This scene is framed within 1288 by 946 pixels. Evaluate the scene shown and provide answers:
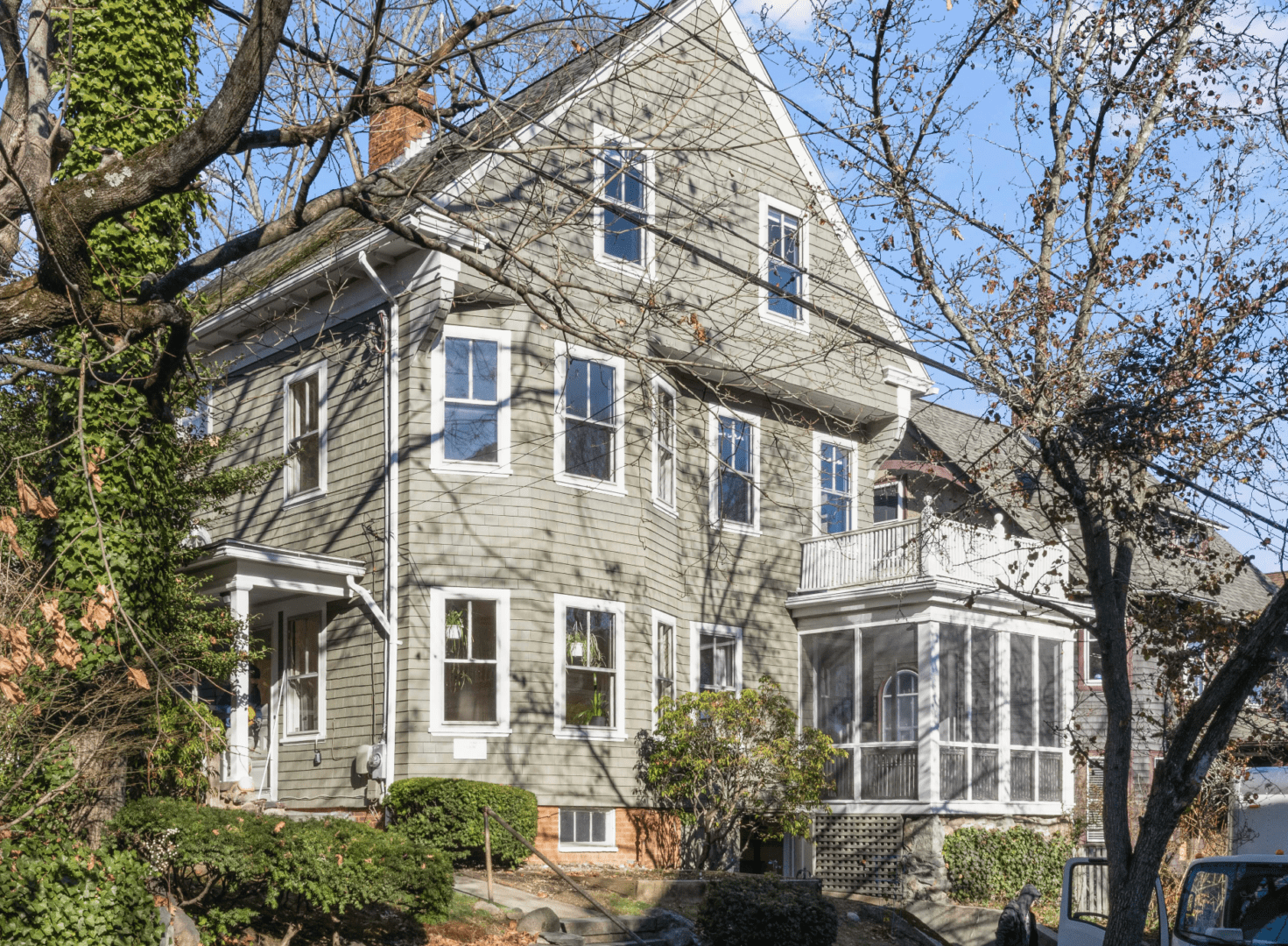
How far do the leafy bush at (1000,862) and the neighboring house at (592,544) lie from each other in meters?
0.33

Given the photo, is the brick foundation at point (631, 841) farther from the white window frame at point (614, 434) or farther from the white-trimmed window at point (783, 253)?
the white-trimmed window at point (783, 253)

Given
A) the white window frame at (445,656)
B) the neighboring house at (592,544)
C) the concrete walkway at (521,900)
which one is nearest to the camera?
the concrete walkway at (521,900)

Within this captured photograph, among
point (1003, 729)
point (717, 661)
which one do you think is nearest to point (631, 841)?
point (717, 661)

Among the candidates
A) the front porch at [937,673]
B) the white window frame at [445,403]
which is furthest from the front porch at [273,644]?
the front porch at [937,673]

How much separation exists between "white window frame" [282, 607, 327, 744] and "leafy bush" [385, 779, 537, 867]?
2.26 m

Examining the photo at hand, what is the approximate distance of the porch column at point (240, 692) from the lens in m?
15.6

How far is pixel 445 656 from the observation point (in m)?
16.5

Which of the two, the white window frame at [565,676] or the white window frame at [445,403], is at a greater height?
the white window frame at [445,403]

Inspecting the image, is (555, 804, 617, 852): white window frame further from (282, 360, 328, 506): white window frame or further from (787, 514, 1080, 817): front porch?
(282, 360, 328, 506): white window frame

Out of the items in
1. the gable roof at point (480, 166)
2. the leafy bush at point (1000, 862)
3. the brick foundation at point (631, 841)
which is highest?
the gable roof at point (480, 166)

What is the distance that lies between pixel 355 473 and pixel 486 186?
4.17 meters

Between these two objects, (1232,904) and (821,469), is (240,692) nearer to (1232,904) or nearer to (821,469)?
(821,469)

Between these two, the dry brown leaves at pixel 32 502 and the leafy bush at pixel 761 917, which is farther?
the leafy bush at pixel 761 917

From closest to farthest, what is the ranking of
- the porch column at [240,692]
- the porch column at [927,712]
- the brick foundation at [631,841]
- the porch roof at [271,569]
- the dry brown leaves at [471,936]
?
1. the dry brown leaves at [471,936]
2. the porch column at [240,692]
3. the porch roof at [271,569]
4. the brick foundation at [631,841]
5. the porch column at [927,712]
